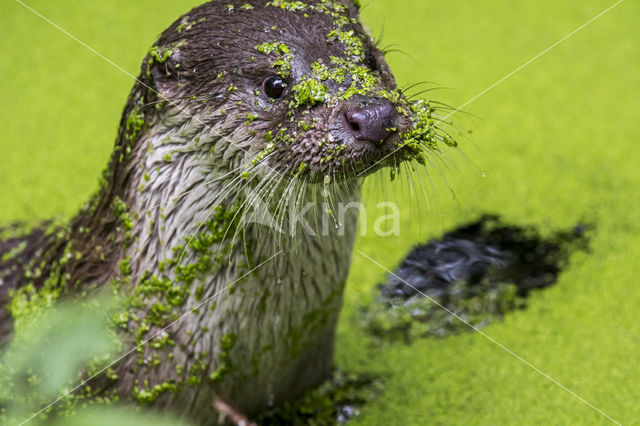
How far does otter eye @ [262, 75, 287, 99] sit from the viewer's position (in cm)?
200

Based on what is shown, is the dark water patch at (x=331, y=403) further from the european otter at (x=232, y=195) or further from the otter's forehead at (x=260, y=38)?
the otter's forehead at (x=260, y=38)

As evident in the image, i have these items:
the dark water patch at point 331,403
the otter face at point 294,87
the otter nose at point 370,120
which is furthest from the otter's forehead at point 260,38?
the dark water patch at point 331,403

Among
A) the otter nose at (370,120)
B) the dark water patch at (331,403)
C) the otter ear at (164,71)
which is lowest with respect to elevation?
the dark water patch at (331,403)

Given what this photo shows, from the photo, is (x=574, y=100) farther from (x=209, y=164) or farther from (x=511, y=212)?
(x=209, y=164)

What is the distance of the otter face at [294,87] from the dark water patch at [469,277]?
3.79 ft

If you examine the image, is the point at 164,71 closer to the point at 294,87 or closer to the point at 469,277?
the point at 294,87

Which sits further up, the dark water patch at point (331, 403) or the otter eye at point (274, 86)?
the otter eye at point (274, 86)

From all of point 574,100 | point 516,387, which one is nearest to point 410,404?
point 516,387

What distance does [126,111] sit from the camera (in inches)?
89.0

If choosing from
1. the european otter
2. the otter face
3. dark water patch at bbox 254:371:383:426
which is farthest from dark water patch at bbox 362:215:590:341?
the otter face

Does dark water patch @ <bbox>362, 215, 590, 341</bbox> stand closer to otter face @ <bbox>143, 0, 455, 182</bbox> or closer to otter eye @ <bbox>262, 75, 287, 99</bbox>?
otter face @ <bbox>143, 0, 455, 182</bbox>

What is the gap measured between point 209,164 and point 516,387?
1303 millimetres

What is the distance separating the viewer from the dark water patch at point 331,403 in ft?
8.80

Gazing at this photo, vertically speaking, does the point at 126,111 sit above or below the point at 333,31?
below
